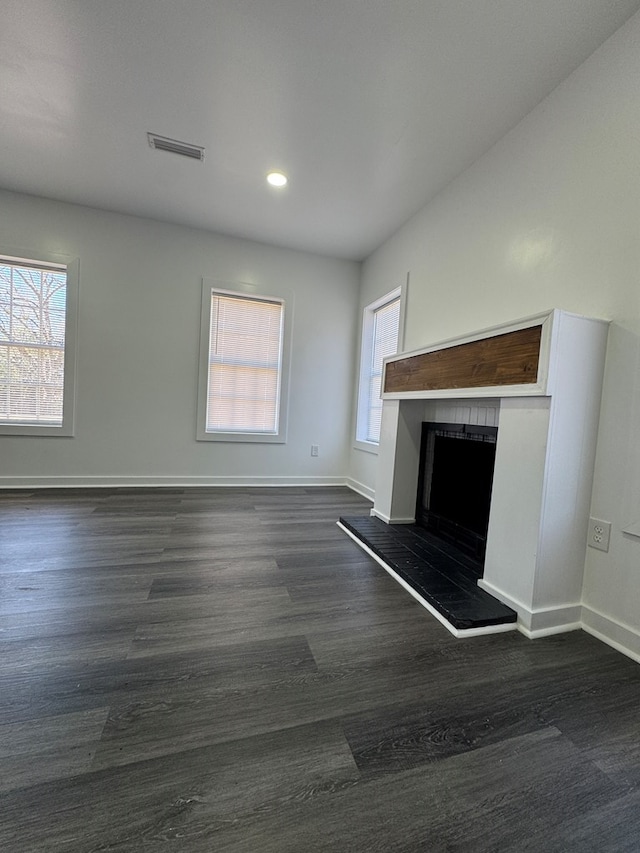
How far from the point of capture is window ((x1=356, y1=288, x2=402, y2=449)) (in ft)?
13.4

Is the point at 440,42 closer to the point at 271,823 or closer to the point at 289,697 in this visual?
the point at 289,697

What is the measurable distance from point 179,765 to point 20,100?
3.60 meters

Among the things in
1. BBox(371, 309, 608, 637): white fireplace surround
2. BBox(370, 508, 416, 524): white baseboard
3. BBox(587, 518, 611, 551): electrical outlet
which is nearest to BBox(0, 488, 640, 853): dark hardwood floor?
BBox(371, 309, 608, 637): white fireplace surround

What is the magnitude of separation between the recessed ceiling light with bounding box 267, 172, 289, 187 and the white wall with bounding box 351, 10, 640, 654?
1414mm

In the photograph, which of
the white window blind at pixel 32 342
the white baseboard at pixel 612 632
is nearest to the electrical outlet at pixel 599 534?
the white baseboard at pixel 612 632

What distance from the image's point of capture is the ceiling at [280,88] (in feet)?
5.72

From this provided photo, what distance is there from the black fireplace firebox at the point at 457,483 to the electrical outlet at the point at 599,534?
24.5 inches

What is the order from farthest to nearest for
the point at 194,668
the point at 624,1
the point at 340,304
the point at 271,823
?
the point at 340,304 → the point at 624,1 → the point at 194,668 → the point at 271,823

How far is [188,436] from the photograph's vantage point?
4121 mm

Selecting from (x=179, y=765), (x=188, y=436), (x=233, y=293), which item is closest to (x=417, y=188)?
(x=233, y=293)

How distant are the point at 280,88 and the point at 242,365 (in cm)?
258

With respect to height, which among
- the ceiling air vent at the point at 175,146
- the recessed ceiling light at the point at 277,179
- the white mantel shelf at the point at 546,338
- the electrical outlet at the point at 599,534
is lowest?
the electrical outlet at the point at 599,534

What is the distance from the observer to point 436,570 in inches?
84.7

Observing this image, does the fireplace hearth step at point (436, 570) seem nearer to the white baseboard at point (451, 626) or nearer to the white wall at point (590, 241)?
the white baseboard at point (451, 626)
